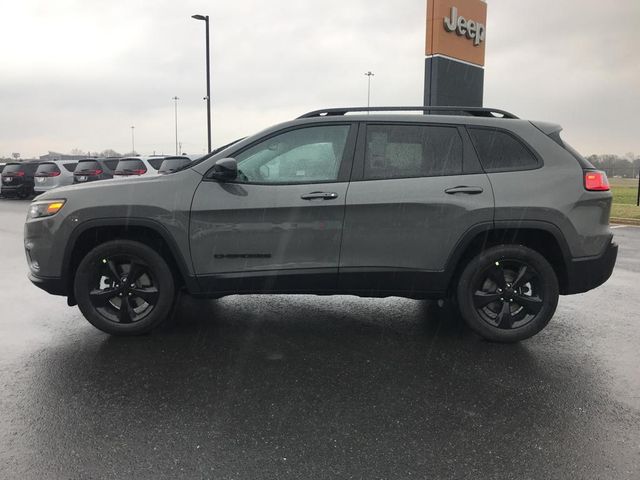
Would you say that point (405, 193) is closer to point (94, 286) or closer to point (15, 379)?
point (94, 286)

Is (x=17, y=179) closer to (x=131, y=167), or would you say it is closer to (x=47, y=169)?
(x=47, y=169)

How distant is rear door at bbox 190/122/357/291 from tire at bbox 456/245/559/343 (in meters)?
1.11

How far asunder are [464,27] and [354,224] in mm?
15925

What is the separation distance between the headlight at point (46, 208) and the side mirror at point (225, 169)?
4.18 ft

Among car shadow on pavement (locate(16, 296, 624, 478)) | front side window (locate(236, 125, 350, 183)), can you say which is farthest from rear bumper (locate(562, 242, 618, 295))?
front side window (locate(236, 125, 350, 183))

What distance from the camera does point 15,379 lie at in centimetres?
352

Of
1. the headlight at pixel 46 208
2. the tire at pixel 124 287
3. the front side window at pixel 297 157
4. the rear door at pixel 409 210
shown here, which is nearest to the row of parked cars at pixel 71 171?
the headlight at pixel 46 208

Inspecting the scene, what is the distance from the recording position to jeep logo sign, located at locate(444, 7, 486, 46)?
17.2 m

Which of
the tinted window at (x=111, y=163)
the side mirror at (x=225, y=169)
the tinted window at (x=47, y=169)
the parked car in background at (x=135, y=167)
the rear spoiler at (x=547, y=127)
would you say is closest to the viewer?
the side mirror at (x=225, y=169)

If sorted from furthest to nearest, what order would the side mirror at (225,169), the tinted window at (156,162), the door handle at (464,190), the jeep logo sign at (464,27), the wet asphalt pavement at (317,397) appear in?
the tinted window at (156,162) → the jeep logo sign at (464,27) → the door handle at (464,190) → the side mirror at (225,169) → the wet asphalt pavement at (317,397)

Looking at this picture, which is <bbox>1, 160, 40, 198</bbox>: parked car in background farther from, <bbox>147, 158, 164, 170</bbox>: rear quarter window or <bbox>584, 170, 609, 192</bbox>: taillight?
<bbox>584, 170, 609, 192</bbox>: taillight

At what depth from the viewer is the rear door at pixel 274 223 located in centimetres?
407

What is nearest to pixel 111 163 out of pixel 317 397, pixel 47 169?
pixel 47 169

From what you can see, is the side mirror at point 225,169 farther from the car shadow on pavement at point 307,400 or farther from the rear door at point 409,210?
the car shadow on pavement at point 307,400
